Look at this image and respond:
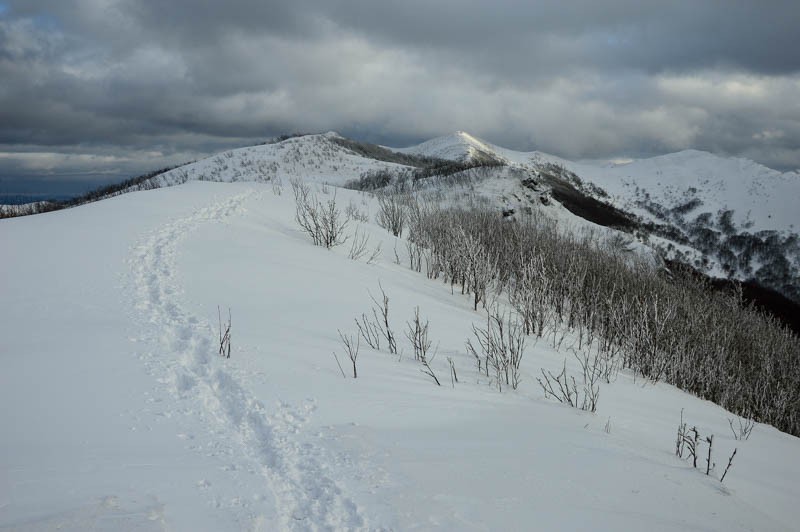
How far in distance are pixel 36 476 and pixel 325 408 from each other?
175 cm

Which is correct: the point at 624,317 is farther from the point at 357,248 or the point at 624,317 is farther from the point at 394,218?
the point at 394,218

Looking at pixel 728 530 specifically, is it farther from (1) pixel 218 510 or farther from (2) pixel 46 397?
(2) pixel 46 397

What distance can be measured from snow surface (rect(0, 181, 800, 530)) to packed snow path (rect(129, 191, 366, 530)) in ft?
0.05

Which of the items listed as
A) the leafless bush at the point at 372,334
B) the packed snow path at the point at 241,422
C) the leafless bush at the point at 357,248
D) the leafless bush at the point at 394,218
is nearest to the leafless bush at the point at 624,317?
the leafless bush at the point at 394,218

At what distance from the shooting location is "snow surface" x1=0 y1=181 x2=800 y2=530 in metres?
2.28

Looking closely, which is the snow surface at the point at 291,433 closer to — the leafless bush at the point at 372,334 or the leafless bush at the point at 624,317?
the leafless bush at the point at 372,334

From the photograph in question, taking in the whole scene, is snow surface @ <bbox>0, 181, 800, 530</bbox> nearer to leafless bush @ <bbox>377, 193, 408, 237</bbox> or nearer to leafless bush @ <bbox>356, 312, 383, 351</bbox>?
leafless bush @ <bbox>356, 312, 383, 351</bbox>

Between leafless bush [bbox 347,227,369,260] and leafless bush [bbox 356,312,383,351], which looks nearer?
leafless bush [bbox 356,312,383,351]

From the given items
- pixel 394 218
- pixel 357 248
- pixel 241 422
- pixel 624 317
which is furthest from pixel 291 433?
pixel 394 218

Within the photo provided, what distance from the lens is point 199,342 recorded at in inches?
182

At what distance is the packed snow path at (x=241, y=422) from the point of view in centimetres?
233

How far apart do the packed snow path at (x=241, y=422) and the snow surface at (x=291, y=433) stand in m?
0.01

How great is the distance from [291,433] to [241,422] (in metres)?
0.41

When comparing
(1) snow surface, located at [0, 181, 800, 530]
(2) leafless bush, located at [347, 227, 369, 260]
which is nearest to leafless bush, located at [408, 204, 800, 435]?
(2) leafless bush, located at [347, 227, 369, 260]
